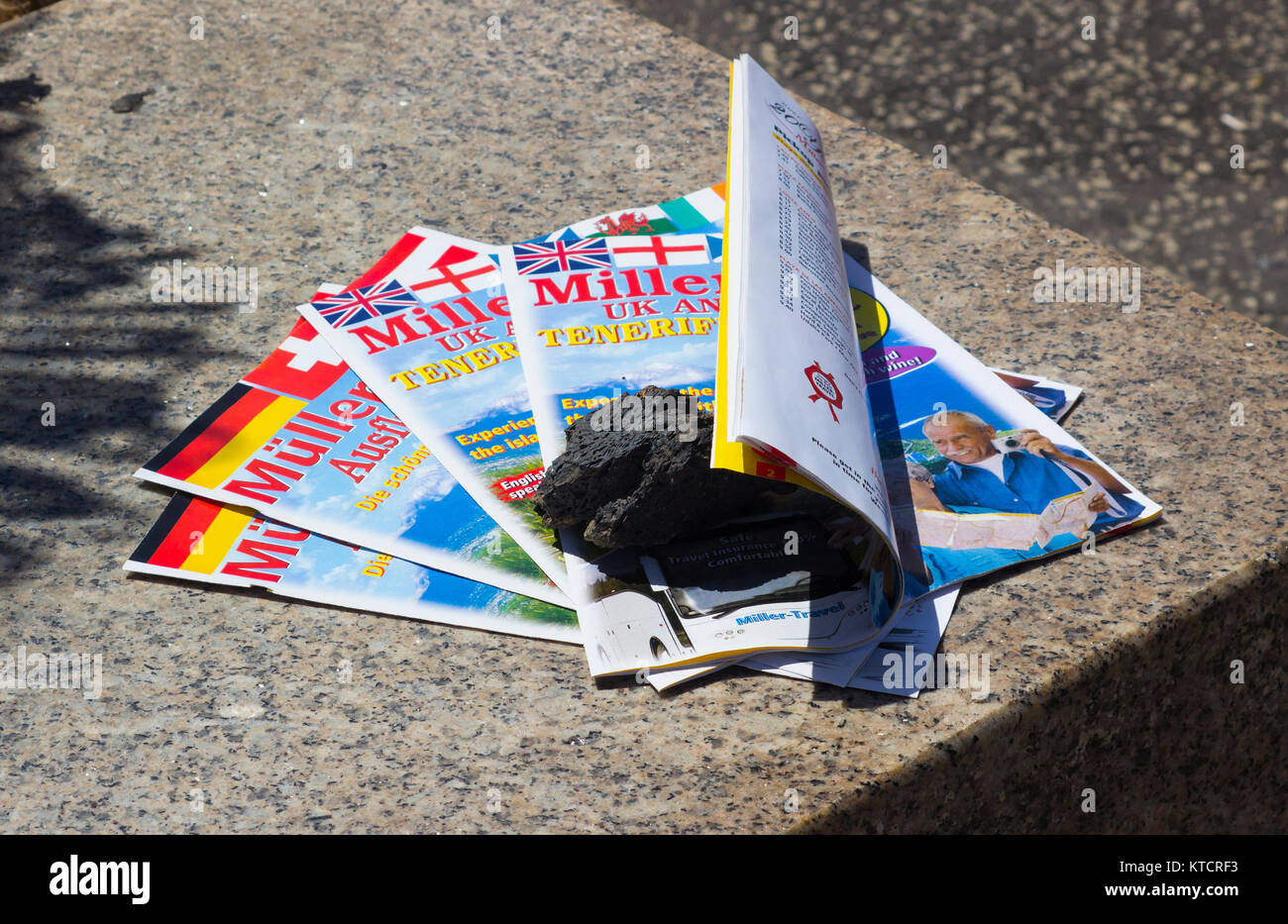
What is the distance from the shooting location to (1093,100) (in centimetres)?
289

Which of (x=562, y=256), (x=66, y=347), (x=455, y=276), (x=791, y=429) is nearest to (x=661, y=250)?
(x=562, y=256)

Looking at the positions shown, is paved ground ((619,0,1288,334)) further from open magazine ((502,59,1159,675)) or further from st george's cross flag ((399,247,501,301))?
st george's cross flag ((399,247,501,301))

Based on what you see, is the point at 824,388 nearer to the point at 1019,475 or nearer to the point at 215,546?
the point at 1019,475

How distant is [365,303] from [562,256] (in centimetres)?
29

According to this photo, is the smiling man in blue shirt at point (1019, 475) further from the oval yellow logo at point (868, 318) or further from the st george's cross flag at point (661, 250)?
the st george's cross flag at point (661, 250)

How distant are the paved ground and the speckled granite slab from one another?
1003mm

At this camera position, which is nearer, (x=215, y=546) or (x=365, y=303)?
(x=215, y=546)

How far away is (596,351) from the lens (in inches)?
56.4

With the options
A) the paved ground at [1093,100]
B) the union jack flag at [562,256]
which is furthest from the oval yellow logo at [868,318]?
the paved ground at [1093,100]

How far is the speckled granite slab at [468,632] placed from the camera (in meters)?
1.02

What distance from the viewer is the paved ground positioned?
8.57 feet

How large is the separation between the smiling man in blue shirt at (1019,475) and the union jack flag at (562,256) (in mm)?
543

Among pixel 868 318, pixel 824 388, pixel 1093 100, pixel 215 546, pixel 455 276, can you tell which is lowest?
pixel 215 546
